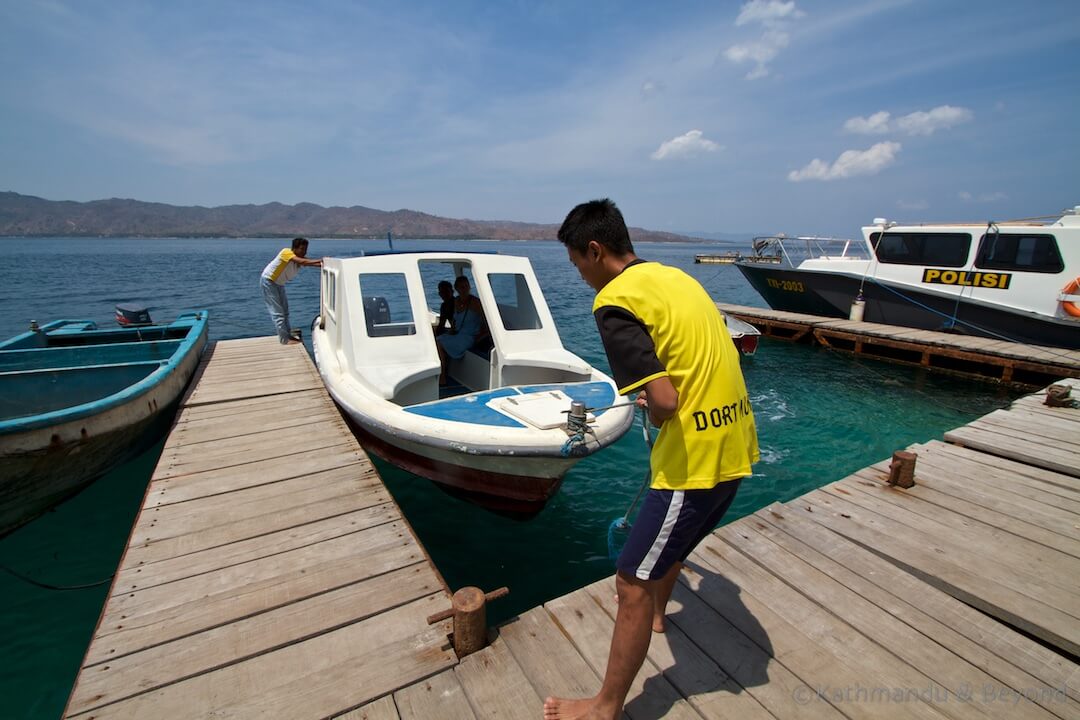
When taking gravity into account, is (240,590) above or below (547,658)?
above

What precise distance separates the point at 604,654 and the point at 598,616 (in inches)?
10.8

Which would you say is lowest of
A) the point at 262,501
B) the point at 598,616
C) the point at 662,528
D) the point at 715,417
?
the point at 598,616

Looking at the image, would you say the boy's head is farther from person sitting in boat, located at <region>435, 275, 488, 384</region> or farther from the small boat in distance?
the small boat in distance

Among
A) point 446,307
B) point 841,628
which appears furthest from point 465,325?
point 841,628

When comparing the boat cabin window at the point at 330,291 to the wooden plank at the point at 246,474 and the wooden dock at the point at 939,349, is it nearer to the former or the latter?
the wooden plank at the point at 246,474

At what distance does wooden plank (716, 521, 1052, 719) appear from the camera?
7.52ft

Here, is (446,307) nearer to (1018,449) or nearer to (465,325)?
(465,325)

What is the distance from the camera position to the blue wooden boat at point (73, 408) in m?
4.42

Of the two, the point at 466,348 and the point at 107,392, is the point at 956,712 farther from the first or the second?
the point at 107,392

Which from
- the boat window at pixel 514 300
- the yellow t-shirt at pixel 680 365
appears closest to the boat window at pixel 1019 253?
the boat window at pixel 514 300

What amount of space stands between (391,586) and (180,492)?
240cm

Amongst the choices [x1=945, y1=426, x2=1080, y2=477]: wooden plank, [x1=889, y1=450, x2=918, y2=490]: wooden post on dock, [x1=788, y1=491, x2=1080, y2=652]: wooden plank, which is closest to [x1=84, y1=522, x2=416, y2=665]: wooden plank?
[x1=788, y1=491, x2=1080, y2=652]: wooden plank

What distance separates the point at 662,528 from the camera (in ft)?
6.15

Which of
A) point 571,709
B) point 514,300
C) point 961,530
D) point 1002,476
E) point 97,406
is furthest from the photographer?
point 514,300
